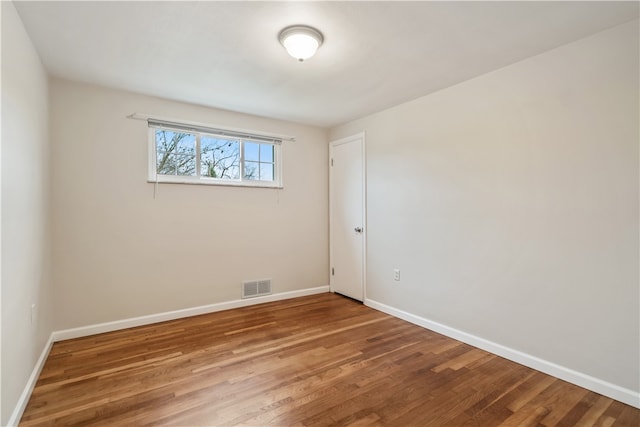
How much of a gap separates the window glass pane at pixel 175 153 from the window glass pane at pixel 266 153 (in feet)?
2.81

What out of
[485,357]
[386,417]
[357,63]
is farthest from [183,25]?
[485,357]

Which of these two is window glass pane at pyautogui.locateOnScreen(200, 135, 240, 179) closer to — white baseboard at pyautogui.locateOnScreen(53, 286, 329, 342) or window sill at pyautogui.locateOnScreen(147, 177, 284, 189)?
window sill at pyautogui.locateOnScreen(147, 177, 284, 189)

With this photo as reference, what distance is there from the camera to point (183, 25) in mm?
2021

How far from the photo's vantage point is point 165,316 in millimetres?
3371

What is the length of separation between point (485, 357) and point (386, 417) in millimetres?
1236

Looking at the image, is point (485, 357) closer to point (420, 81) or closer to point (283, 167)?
point (420, 81)

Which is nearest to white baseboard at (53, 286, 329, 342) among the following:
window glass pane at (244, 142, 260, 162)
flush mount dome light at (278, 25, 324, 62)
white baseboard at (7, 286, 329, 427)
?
white baseboard at (7, 286, 329, 427)

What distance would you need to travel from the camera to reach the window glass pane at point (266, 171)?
4.08 m

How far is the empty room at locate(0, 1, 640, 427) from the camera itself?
190cm

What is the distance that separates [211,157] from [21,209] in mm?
1974

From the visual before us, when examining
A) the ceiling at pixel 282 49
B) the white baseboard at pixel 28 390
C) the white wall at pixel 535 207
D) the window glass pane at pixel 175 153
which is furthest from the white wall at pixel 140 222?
the white wall at pixel 535 207

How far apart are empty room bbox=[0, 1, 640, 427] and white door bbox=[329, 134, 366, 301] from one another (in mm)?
60

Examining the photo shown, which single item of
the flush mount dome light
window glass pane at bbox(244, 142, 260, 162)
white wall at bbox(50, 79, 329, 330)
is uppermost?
the flush mount dome light

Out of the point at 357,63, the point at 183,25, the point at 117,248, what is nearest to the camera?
the point at 183,25
